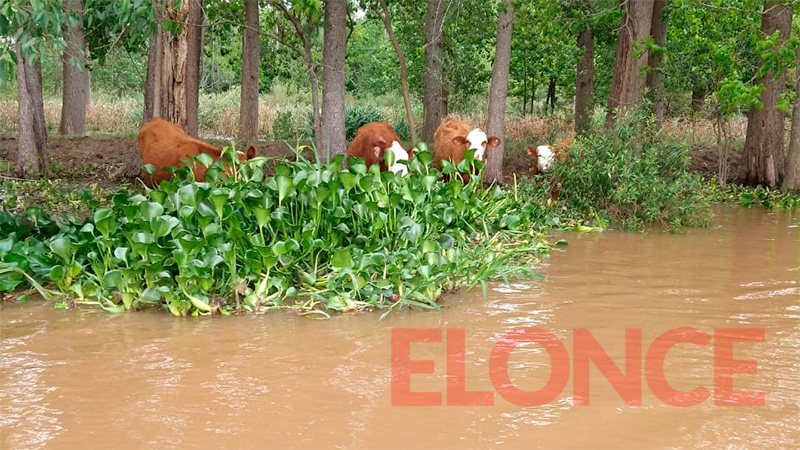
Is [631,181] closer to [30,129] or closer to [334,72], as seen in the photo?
[334,72]

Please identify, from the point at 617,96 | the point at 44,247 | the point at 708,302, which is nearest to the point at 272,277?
the point at 44,247

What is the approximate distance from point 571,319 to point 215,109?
81.0 ft

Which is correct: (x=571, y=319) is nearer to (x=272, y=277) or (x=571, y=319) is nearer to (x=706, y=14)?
(x=272, y=277)

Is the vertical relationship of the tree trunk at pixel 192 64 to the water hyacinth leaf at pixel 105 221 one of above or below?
above

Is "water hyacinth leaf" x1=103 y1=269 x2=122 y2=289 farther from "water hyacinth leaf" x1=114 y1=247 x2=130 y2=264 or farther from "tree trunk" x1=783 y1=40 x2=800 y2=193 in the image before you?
"tree trunk" x1=783 y1=40 x2=800 y2=193

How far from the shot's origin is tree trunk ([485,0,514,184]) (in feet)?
51.8

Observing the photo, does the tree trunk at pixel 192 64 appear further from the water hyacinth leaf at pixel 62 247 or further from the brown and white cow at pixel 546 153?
the brown and white cow at pixel 546 153

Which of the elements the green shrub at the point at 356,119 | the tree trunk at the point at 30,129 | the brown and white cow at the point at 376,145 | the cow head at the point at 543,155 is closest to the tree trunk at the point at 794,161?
the cow head at the point at 543,155

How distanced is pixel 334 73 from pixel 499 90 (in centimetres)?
345

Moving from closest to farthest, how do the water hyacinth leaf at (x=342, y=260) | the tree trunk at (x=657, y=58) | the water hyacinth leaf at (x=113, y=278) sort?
the water hyacinth leaf at (x=113, y=278) < the water hyacinth leaf at (x=342, y=260) < the tree trunk at (x=657, y=58)

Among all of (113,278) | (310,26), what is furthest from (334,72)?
(113,278)

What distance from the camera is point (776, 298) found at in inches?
304

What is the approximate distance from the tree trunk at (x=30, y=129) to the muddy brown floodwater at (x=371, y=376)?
30.9ft

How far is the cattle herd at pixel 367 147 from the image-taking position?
11671mm
